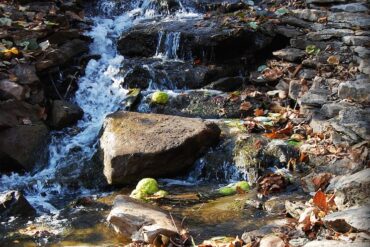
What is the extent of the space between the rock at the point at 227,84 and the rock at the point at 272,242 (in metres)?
5.44

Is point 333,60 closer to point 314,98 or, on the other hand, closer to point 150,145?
point 314,98

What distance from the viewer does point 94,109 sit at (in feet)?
29.5

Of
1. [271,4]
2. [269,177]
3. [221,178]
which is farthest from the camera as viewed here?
[271,4]

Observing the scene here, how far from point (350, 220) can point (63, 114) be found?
19.1 feet

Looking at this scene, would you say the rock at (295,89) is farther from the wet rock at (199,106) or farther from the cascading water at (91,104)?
the cascading water at (91,104)

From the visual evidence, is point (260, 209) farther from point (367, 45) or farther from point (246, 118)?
point (367, 45)

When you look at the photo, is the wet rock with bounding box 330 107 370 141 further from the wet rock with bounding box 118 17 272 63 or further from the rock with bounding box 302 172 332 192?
the wet rock with bounding box 118 17 272 63

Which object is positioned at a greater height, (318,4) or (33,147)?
Answer: (318,4)

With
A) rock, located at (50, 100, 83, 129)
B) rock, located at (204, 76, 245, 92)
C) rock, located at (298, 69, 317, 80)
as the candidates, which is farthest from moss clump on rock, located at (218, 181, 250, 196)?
rock, located at (50, 100, 83, 129)

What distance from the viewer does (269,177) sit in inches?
241

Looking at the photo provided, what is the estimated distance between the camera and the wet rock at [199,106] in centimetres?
834

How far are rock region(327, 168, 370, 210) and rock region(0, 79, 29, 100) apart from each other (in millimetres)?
5641

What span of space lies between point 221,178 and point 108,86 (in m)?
3.67

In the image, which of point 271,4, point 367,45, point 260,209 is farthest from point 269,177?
point 271,4
